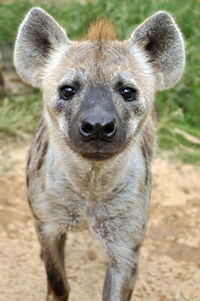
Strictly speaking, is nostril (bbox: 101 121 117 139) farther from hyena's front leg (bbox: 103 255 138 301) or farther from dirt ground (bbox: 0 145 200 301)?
dirt ground (bbox: 0 145 200 301)

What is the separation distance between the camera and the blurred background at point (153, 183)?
11.5ft

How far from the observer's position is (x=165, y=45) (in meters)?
2.89

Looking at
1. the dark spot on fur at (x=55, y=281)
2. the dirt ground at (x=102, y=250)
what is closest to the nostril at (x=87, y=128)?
the dark spot on fur at (x=55, y=281)

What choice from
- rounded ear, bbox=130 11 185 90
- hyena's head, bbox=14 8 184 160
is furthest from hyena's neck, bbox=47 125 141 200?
rounded ear, bbox=130 11 185 90

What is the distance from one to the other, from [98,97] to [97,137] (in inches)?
6.5

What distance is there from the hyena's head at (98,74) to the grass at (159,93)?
6.77ft

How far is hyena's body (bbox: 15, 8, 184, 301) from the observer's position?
2.55 m

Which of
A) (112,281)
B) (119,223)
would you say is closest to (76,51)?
(119,223)

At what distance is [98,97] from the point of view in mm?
2461

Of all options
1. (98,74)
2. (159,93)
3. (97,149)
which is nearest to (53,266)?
(97,149)

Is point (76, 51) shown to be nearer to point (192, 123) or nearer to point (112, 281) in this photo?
point (112, 281)

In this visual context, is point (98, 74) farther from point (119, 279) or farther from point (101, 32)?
point (119, 279)

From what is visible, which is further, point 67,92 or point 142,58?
point 142,58

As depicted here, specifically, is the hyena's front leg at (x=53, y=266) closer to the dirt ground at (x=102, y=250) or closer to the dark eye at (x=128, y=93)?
the dirt ground at (x=102, y=250)
